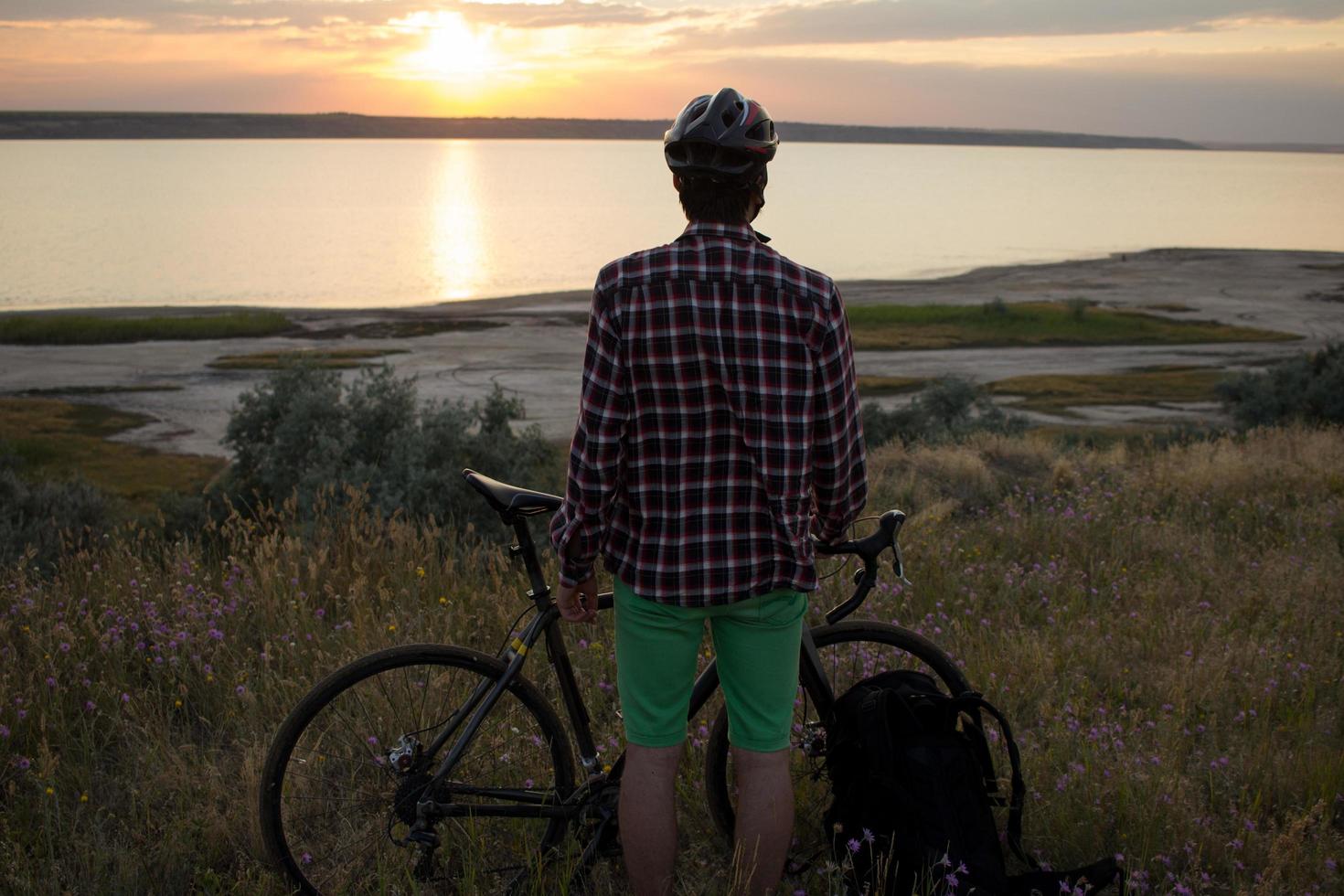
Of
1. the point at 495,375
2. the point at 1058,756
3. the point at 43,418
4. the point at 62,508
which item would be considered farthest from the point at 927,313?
the point at 1058,756

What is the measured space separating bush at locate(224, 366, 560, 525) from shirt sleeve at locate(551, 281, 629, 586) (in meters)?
6.43

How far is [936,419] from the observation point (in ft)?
54.5

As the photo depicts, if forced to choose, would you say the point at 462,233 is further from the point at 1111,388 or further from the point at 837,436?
the point at 837,436

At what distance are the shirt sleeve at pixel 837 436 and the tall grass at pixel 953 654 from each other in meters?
1.29

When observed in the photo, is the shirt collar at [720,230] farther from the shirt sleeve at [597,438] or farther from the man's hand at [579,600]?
the man's hand at [579,600]

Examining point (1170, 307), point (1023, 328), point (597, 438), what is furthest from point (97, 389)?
point (1170, 307)

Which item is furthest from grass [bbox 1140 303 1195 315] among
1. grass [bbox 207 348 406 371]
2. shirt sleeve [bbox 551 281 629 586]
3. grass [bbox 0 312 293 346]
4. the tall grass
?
shirt sleeve [bbox 551 281 629 586]

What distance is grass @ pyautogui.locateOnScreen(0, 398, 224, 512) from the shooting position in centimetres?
1600

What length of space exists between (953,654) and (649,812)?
270cm

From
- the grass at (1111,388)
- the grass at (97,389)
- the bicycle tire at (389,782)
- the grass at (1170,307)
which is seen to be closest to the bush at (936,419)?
the grass at (1111,388)

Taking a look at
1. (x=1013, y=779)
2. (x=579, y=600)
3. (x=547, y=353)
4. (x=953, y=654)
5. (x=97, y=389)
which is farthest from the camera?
(x=547, y=353)

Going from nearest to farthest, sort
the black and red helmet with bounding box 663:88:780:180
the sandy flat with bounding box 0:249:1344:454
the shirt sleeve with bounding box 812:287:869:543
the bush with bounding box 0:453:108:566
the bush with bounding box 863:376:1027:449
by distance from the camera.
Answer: the black and red helmet with bounding box 663:88:780:180 < the shirt sleeve with bounding box 812:287:869:543 < the bush with bounding box 0:453:108:566 < the bush with bounding box 863:376:1027:449 < the sandy flat with bounding box 0:249:1344:454

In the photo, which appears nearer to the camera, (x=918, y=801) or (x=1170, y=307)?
(x=918, y=801)

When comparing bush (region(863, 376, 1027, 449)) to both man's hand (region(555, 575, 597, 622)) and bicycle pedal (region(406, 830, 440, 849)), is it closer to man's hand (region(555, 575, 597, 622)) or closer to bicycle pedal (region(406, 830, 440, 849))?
bicycle pedal (region(406, 830, 440, 849))
